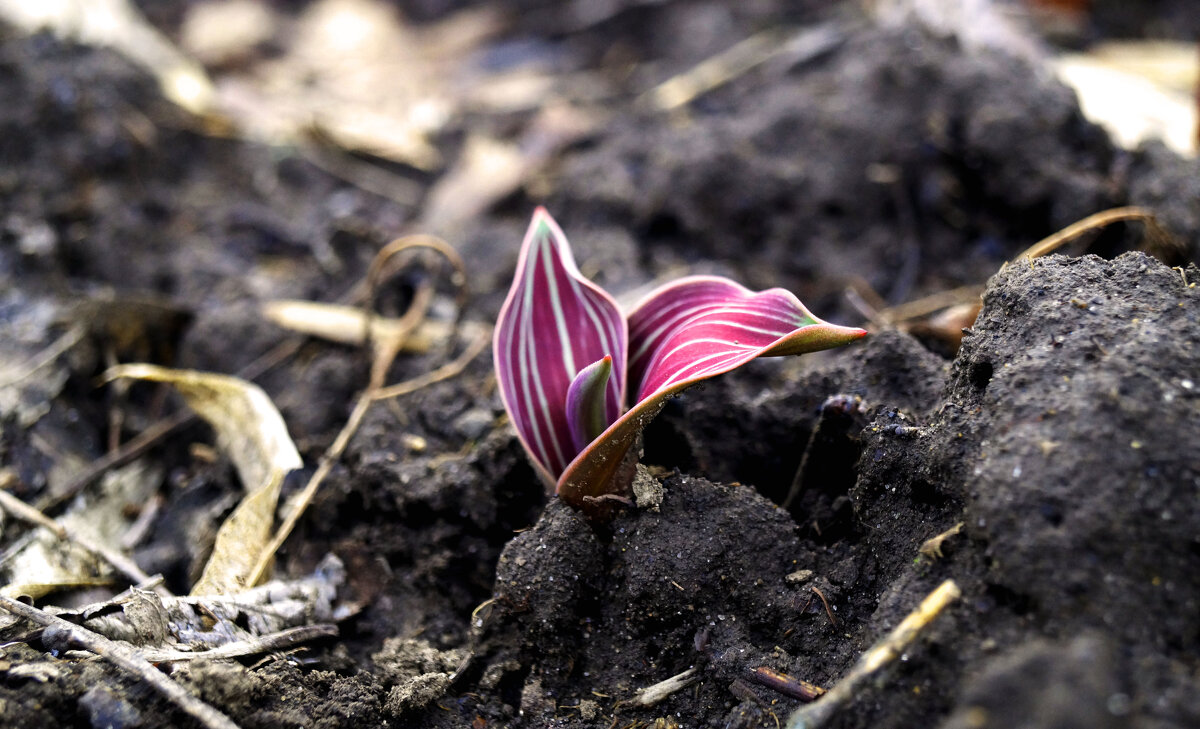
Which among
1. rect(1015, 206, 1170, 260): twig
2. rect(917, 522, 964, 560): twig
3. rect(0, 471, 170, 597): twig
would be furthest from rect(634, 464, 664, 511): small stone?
rect(0, 471, 170, 597): twig

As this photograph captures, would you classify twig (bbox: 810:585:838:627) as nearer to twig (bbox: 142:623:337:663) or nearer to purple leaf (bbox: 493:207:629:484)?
purple leaf (bbox: 493:207:629:484)

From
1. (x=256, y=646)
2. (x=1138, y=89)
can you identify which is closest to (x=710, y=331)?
(x=256, y=646)

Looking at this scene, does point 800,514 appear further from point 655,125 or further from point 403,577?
point 655,125

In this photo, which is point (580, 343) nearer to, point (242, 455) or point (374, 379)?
point (374, 379)

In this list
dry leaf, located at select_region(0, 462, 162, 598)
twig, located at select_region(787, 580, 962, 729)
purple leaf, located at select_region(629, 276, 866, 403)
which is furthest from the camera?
dry leaf, located at select_region(0, 462, 162, 598)

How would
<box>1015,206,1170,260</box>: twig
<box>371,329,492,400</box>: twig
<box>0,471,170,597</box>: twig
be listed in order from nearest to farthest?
<box>0,471,170,597</box>: twig, <box>1015,206,1170,260</box>: twig, <box>371,329,492,400</box>: twig

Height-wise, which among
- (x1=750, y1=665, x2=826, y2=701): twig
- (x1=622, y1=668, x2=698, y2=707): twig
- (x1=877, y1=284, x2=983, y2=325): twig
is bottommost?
(x1=622, y1=668, x2=698, y2=707): twig

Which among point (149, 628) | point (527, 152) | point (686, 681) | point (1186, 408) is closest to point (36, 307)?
point (149, 628)

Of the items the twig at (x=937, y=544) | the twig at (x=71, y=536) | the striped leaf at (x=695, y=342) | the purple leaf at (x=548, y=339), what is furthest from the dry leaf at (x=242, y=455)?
the twig at (x=937, y=544)
